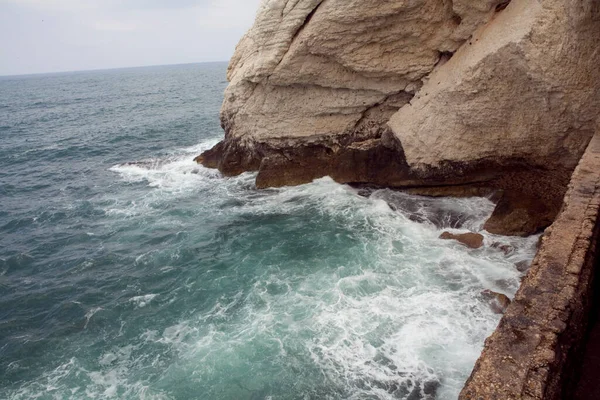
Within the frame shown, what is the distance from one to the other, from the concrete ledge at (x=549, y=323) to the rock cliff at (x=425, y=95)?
6385mm

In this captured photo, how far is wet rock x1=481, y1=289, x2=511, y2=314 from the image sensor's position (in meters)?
12.6

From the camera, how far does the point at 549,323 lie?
795cm

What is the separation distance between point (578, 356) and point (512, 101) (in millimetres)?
11318

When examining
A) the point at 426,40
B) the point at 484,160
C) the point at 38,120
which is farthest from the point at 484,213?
the point at 38,120

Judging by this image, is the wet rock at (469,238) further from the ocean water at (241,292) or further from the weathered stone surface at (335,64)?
the weathered stone surface at (335,64)

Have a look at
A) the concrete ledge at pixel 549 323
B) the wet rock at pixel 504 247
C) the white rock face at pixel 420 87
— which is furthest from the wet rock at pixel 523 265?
the white rock face at pixel 420 87

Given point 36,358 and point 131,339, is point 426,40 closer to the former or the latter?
point 131,339

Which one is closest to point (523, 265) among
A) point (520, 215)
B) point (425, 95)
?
point (520, 215)

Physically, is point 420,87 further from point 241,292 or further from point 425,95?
point 241,292

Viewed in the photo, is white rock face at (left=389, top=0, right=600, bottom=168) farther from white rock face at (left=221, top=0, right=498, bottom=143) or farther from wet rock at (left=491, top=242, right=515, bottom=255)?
wet rock at (left=491, top=242, right=515, bottom=255)

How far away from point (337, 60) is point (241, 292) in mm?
12980

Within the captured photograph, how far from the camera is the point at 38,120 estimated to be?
58.2m

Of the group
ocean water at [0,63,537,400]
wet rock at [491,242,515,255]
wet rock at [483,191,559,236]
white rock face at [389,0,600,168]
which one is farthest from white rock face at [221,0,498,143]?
wet rock at [491,242,515,255]

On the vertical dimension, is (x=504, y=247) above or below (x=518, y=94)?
below
